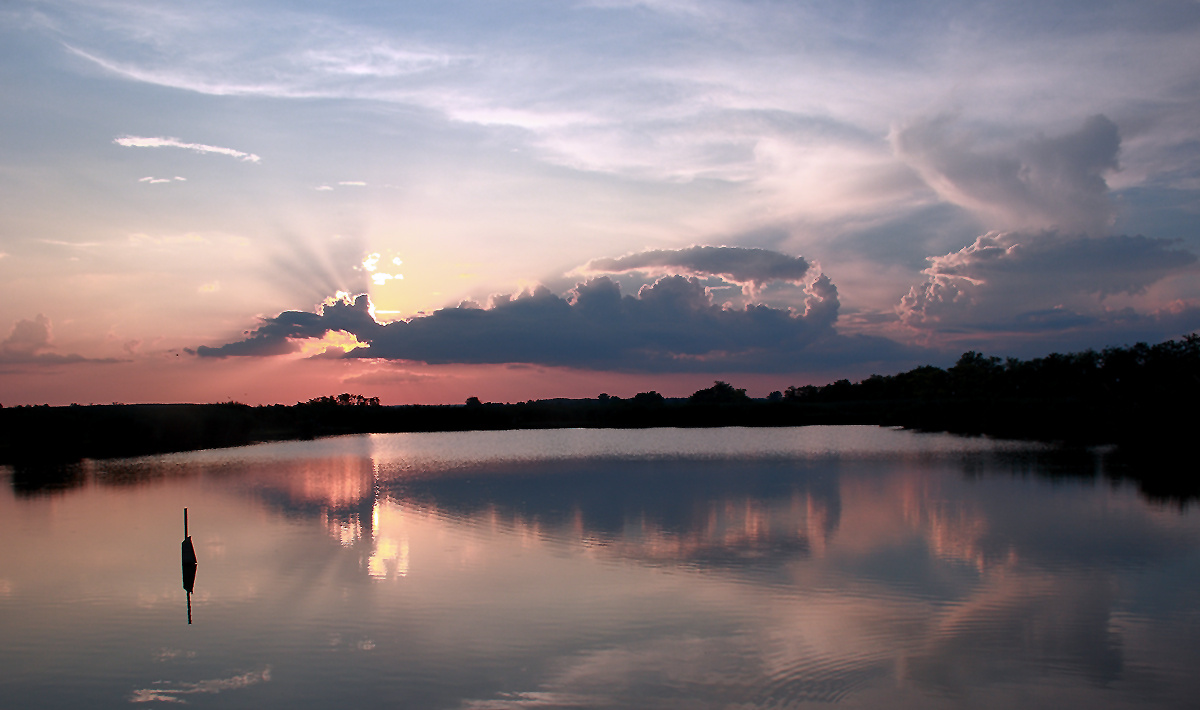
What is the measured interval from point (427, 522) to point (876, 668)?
40.1ft

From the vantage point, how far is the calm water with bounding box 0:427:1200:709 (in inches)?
294

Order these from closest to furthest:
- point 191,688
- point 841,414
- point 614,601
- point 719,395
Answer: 1. point 191,688
2. point 614,601
3. point 841,414
4. point 719,395

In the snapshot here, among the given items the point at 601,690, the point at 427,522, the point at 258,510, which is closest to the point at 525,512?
the point at 427,522

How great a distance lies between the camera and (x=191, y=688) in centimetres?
766

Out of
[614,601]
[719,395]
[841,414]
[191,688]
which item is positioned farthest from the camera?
[719,395]

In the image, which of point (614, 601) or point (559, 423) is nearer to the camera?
point (614, 601)

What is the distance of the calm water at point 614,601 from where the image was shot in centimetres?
747

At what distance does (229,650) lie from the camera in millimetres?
8820

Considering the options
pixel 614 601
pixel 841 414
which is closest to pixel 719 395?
pixel 841 414

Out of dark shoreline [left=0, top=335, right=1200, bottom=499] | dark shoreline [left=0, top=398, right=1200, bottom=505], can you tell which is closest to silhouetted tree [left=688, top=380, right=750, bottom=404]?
dark shoreline [left=0, top=335, right=1200, bottom=499]

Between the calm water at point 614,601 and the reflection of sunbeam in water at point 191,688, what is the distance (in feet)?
0.11

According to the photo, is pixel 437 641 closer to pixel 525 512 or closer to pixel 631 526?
pixel 631 526

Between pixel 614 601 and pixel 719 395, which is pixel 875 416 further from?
pixel 614 601

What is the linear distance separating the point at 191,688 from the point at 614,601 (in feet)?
16.5
